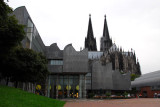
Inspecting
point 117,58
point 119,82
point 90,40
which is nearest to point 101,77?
point 119,82

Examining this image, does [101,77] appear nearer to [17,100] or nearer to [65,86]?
[65,86]

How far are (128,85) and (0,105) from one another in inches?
2140

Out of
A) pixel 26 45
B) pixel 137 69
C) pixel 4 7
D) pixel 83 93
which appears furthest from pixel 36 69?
pixel 137 69

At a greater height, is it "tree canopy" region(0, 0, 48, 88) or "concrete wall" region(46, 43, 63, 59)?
"concrete wall" region(46, 43, 63, 59)

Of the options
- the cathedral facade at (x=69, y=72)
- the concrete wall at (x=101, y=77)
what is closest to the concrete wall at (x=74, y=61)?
the cathedral facade at (x=69, y=72)

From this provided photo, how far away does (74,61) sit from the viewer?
43406 millimetres

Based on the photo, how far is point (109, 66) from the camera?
53.4 meters

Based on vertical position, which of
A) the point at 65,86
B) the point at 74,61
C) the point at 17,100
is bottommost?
the point at 17,100

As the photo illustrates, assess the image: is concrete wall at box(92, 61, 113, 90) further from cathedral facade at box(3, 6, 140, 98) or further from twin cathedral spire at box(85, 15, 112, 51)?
twin cathedral spire at box(85, 15, 112, 51)

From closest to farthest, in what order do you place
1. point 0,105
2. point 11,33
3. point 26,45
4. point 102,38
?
point 0,105 < point 11,33 < point 26,45 < point 102,38

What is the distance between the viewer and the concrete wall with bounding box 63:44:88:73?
141ft

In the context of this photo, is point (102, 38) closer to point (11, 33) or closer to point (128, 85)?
point (128, 85)

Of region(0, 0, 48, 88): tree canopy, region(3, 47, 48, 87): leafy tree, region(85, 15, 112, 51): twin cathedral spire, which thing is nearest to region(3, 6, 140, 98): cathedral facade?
region(3, 47, 48, 87): leafy tree

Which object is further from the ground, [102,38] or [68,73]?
[102,38]
